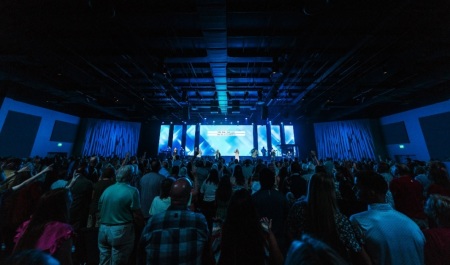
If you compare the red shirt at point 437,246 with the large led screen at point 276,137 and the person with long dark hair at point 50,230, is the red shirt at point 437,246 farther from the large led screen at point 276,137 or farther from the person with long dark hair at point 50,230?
the large led screen at point 276,137

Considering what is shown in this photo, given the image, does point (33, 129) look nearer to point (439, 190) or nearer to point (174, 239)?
point (174, 239)

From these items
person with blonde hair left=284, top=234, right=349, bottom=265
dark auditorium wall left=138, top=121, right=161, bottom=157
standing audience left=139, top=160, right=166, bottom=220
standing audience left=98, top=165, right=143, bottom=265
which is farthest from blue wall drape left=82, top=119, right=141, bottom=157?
person with blonde hair left=284, top=234, right=349, bottom=265

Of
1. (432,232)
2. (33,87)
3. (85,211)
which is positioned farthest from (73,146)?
(432,232)

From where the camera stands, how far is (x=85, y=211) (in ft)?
9.57

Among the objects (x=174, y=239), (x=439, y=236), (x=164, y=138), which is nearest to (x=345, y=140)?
(x=439, y=236)

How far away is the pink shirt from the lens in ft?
4.04

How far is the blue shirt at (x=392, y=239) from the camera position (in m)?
1.31

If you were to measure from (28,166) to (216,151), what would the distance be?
10.9 meters

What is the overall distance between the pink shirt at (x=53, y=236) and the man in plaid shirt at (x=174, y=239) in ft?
1.89

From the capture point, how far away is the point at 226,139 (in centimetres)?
1447

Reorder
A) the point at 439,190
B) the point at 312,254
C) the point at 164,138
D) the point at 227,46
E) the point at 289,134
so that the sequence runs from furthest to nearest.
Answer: the point at 164,138, the point at 289,134, the point at 227,46, the point at 439,190, the point at 312,254

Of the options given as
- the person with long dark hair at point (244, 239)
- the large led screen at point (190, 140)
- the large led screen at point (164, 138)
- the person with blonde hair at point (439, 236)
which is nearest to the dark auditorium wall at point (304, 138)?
the large led screen at point (190, 140)

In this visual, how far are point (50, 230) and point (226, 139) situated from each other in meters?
13.3

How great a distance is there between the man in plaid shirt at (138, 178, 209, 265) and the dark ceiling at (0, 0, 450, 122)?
169 inches
